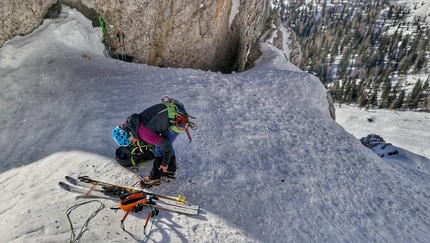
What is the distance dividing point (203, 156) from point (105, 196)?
9.59 ft

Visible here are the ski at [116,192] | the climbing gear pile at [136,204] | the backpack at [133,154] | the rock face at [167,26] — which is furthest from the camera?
the rock face at [167,26]

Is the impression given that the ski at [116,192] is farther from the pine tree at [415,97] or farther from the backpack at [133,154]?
the pine tree at [415,97]

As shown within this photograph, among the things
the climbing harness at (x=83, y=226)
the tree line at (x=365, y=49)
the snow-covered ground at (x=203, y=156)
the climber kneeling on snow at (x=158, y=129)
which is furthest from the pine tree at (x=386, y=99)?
the climbing harness at (x=83, y=226)

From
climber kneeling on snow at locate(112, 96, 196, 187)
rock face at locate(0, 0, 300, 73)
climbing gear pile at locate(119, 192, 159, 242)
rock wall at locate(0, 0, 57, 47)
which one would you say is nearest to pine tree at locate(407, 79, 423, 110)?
rock face at locate(0, 0, 300, 73)

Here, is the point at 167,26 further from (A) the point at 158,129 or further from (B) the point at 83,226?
(B) the point at 83,226

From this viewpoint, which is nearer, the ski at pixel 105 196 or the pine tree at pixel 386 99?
the ski at pixel 105 196

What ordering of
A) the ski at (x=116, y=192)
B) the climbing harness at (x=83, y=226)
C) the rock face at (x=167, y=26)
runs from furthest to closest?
1. the rock face at (x=167, y=26)
2. the ski at (x=116, y=192)
3. the climbing harness at (x=83, y=226)

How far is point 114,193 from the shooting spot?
594cm

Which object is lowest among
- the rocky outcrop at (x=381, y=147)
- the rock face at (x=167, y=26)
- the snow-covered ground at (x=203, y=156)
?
the rocky outcrop at (x=381, y=147)

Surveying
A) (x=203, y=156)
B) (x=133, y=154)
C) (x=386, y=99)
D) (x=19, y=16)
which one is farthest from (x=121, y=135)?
(x=386, y=99)

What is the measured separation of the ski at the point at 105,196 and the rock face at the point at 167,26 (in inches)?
338

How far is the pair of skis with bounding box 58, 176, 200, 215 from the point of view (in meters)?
5.79

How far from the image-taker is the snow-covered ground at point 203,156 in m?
5.82

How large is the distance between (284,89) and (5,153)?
11.2 m
